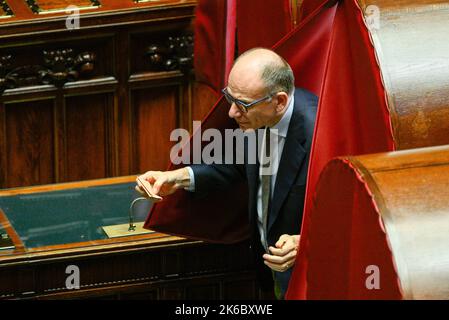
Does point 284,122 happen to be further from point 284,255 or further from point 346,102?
point 284,255

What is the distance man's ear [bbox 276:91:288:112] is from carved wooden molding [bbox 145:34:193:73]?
227cm

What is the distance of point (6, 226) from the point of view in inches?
150

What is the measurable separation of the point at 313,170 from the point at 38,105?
8.43 ft

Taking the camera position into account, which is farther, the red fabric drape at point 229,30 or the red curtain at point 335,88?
the red fabric drape at point 229,30

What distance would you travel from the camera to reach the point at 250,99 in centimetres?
288

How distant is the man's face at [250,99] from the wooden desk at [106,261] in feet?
3.00

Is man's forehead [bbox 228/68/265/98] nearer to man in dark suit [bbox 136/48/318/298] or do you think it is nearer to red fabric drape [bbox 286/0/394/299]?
man in dark suit [bbox 136/48/318/298]

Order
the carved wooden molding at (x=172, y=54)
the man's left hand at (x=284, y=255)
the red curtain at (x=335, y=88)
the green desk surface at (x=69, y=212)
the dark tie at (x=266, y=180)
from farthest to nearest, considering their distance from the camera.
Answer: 1. the carved wooden molding at (x=172, y=54)
2. the green desk surface at (x=69, y=212)
3. the dark tie at (x=266, y=180)
4. the man's left hand at (x=284, y=255)
5. the red curtain at (x=335, y=88)

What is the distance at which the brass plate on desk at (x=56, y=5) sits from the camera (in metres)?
4.95

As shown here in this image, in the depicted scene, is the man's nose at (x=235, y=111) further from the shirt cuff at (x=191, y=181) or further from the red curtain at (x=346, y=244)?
the red curtain at (x=346, y=244)

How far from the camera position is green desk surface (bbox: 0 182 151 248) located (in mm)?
3785

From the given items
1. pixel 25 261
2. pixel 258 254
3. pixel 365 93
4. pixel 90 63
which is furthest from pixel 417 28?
pixel 90 63

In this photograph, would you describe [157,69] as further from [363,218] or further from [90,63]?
[363,218]

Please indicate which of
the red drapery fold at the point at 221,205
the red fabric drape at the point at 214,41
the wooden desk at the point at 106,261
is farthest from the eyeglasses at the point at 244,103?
the red fabric drape at the point at 214,41
